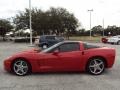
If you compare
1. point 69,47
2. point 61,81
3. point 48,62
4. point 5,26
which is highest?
point 5,26

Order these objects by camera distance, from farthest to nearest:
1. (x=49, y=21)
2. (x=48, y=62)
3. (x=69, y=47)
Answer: (x=49, y=21) → (x=69, y=47) → (x=48, y=62)

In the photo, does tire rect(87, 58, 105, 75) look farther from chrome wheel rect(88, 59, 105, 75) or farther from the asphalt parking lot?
the asphalt parking lot

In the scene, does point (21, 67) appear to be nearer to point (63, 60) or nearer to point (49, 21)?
point (63, 60)

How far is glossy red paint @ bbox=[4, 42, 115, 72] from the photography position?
10031 mm

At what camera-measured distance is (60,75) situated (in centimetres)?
1003

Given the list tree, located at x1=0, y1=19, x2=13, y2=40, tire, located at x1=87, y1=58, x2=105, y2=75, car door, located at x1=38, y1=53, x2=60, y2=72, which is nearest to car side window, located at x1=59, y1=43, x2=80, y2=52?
car door, located at x1=38, y1=53, x2=60, y2=72

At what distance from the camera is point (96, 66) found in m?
10.2

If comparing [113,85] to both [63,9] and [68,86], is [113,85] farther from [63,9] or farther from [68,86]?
[63,9]

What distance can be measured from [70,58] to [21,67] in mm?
1816

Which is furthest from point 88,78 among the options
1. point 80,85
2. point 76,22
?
point 76,22

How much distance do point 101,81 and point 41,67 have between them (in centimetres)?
235

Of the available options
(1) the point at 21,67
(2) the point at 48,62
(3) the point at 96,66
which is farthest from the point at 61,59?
(1) the point at 21,67

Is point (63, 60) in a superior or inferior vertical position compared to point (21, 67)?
superior

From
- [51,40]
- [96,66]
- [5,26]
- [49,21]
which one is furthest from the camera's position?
[5,26]
